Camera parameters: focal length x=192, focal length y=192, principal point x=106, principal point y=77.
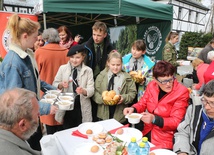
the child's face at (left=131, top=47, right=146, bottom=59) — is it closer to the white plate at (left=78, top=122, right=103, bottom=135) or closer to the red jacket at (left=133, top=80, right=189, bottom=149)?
the red jacket at (left=133, top=80, right=189, bottom=149)

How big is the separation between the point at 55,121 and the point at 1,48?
2.56 meters

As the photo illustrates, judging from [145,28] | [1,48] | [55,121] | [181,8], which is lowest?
[55,121]

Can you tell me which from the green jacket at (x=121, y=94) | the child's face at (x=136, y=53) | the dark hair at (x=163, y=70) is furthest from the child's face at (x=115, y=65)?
the child's face at (x=136, y=53)

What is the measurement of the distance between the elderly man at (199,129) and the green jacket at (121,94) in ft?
2.86

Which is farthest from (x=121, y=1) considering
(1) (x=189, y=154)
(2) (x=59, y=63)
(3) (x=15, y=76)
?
(1) (x=189, y=154)

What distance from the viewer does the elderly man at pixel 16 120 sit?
3.61 feet

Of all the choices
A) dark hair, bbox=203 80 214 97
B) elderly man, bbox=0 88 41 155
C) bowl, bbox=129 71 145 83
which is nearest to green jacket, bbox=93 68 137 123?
bowl, bbox=129 71 145 83

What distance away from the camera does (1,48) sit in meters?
4.46

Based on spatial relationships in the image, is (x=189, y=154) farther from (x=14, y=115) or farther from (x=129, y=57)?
(x=129, y=57)

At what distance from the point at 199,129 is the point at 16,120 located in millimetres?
1508

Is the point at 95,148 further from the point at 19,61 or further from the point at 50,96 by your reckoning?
the point at 19,61

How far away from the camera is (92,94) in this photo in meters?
2.66

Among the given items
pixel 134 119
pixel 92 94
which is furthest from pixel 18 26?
pixel 134 119

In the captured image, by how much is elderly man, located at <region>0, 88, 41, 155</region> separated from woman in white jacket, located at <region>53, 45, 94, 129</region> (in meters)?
1.41
